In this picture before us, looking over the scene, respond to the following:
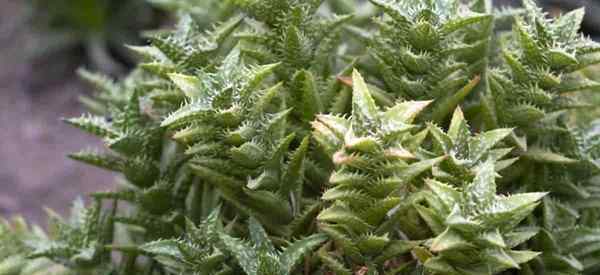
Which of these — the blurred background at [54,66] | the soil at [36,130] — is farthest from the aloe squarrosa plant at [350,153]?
the blurred background at [54,66]

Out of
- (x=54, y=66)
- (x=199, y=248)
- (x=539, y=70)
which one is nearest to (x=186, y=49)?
(x=199, y=248)

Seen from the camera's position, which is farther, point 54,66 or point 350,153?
point 54,66

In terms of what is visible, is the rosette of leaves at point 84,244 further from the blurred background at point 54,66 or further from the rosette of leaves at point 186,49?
the blurred background at point 54,66

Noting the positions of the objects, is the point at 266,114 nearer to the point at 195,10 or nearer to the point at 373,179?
the point at 373,179

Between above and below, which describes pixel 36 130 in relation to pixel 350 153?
above

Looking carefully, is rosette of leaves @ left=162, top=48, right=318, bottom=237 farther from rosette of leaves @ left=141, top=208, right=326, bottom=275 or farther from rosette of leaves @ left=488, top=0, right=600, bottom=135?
rosette of leaves @ left=488, top=0, right=600, bottom=135

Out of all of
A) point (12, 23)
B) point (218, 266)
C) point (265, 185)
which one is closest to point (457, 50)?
point (265, 185)

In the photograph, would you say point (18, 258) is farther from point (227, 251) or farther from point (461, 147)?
point (461, 147)
